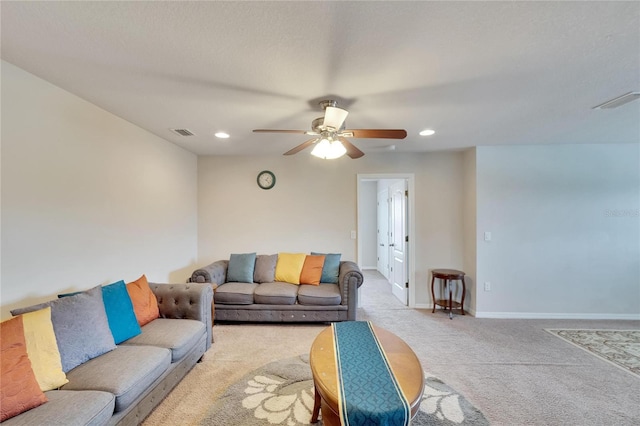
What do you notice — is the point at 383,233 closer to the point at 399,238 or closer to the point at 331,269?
the point at 399,238

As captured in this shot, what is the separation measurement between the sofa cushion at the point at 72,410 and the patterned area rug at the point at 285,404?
0.68 meters

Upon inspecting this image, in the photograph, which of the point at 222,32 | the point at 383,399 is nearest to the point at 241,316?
the point at 383,399

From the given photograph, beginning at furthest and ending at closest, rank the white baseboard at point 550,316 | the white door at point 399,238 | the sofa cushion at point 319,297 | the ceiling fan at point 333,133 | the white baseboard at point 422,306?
1. the white door at point 399,238
2. the white baseboard at point 422,306
3. the white baseboard at point 550,316
4. the sofa cushion at point 319,297
5. the ceiling fan at point 333,133

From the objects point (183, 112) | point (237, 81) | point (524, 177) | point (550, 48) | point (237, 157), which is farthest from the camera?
point (237, 157)

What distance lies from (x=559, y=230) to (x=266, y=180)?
4.46 m

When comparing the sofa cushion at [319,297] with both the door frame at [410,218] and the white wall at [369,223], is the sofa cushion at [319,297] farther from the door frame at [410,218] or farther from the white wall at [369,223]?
the white wall at [369,223]

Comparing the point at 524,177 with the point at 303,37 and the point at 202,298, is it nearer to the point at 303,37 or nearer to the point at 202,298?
the point at 303,37

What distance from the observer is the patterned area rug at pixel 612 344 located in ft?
8.49

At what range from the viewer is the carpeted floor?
6.29ft

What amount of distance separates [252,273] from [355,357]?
8.08 feet

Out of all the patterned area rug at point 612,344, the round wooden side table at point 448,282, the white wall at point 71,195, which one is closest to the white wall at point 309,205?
the round wooden side table at point 448,282

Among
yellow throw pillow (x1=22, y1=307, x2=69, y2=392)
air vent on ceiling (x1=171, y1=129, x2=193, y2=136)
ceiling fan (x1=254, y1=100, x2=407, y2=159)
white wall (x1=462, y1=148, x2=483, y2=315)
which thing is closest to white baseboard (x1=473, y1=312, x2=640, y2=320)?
white wall (x1=462, y1=148, x2=483, y2=315)

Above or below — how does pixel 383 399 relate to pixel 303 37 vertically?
below

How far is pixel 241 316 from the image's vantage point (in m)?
3.43
